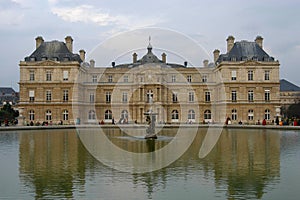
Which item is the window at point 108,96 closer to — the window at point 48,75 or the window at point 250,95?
the window at point 48,75

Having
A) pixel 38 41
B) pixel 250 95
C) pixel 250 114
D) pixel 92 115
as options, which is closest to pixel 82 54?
pixel 38 41

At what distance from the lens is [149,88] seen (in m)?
52.8

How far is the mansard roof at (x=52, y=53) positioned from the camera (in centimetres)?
5031

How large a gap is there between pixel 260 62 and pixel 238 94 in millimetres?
4788

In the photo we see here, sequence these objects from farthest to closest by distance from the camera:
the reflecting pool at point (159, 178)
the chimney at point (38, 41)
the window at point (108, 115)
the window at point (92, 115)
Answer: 1. the window at point (108, 115)
2. the window at point (92, 115)
3. the chimney at point (38, 41)
4. the reflecting pool at point (159, 178)

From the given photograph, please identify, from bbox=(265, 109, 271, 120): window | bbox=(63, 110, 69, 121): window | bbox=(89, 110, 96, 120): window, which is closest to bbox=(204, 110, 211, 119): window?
bbox=(265, 109, 271, 120): window

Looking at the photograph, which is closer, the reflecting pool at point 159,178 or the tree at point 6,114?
the reflecting pool at point 159,178

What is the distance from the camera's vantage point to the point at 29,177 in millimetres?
11773

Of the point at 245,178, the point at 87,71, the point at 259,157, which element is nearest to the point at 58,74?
the point at 87,71

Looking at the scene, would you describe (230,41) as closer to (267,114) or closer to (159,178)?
(267,114)

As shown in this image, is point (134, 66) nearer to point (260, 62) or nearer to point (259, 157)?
point (260, 62)

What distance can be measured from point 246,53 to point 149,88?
42.9ft

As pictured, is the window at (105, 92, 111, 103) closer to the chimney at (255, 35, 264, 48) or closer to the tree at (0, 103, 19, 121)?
the tree at (0, 103, 19, 121)

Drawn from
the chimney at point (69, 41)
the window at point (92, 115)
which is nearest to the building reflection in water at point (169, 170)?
the window at point (92, 115)
